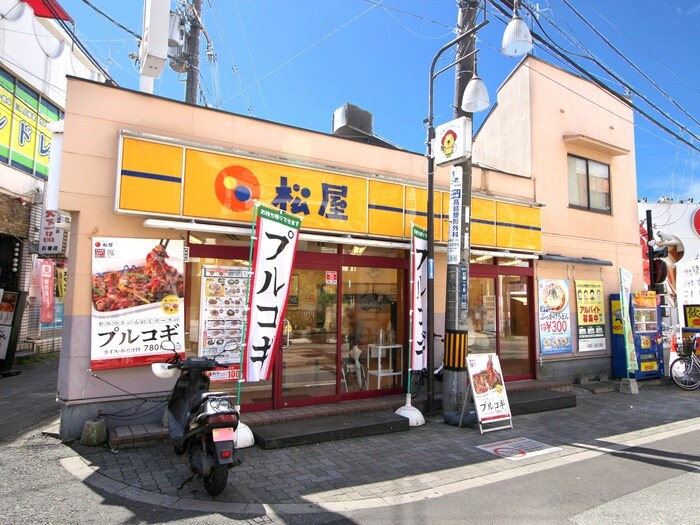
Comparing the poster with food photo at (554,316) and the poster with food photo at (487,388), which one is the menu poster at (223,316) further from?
the poster with food photo at (554,316)

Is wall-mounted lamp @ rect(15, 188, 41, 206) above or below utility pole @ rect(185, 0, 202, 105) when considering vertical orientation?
below

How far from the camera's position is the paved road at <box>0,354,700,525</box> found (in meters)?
4.46

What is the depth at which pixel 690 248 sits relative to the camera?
2219 centimetres

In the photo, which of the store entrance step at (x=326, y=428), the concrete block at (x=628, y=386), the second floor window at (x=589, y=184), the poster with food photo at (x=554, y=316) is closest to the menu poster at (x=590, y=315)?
the poster with food photo at (x=554, y=316)

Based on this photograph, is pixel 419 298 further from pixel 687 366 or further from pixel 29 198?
pixel 29 198

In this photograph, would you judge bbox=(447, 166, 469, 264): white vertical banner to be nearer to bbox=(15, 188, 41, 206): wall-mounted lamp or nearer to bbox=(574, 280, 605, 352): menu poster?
bbox=(574, 280, 605, 352): menu poster

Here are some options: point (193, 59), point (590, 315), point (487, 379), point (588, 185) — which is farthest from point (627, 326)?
point (193, 59)

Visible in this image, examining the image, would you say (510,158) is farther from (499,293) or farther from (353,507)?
(353,507)

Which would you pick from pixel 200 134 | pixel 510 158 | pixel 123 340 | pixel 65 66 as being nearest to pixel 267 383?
pixel 123 340

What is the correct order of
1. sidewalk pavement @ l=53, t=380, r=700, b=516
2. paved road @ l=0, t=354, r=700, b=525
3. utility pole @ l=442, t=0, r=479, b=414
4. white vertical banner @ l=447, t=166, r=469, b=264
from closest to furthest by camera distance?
1. paved road @ l=0, t=354, r=700, b=525
2. sidewalk pavement @ l=53, t=380, r=700, b=516
3. utility pole @ l=442, t=0, r=479, b=414
4. white vertical banner @ l=447, t=166, r=469, b=264

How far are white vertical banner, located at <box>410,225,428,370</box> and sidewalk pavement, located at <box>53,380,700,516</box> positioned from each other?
1132mm

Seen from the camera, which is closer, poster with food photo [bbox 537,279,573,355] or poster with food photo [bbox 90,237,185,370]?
poster with food photo [bbox 90,237,185,370]

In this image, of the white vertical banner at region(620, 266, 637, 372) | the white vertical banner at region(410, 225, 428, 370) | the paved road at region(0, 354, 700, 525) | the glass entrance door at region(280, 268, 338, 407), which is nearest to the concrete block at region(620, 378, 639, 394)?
the white vertical banner at region(620, 266, 637, 372)

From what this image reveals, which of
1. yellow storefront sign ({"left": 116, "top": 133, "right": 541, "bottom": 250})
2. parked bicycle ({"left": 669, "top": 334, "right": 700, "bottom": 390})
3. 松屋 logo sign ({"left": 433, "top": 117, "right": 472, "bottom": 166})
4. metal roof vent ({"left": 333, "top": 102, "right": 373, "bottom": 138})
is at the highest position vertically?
metal roof vent ({"left": 333, "top": 102, "right": 373, "bottom": 138})
